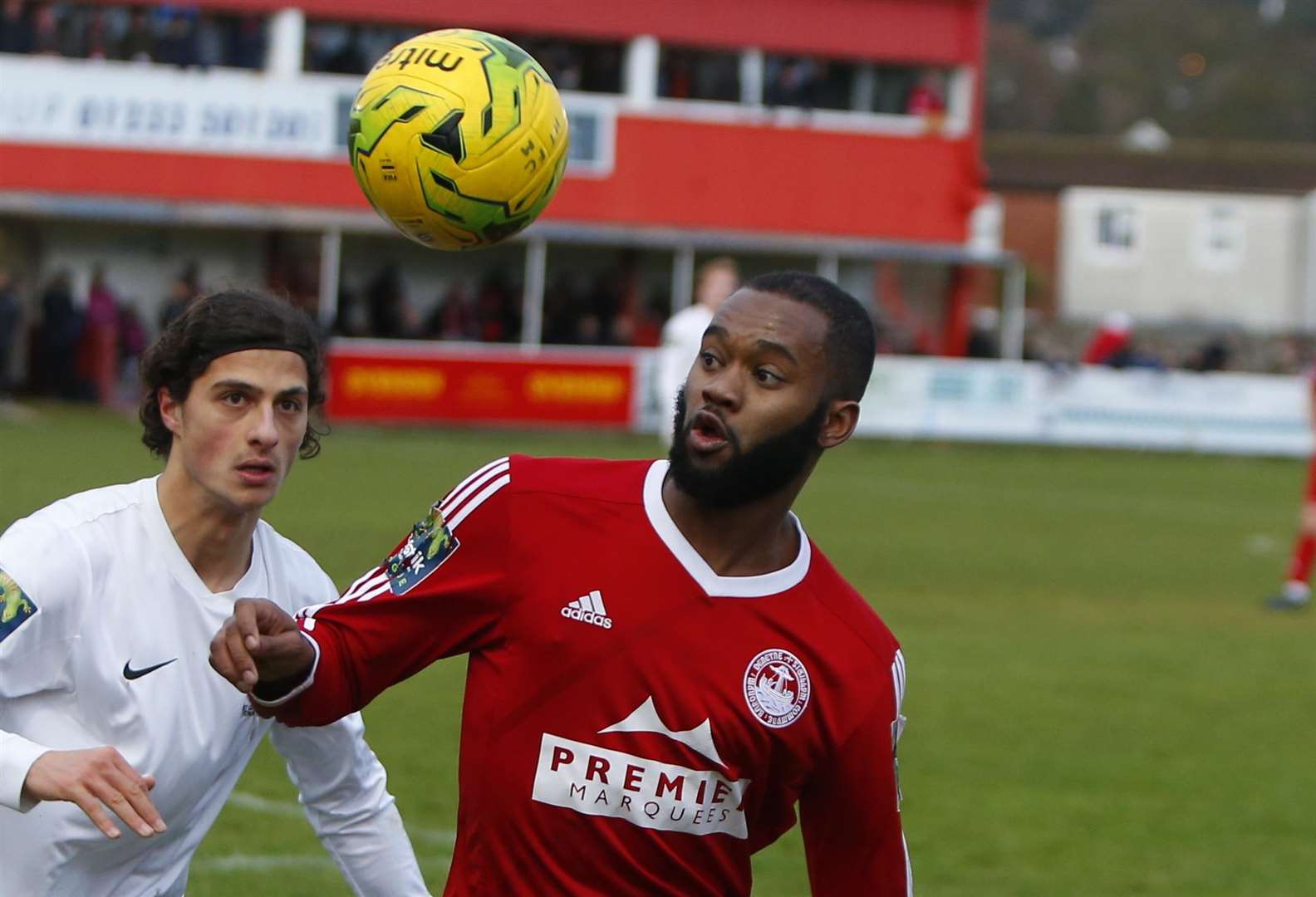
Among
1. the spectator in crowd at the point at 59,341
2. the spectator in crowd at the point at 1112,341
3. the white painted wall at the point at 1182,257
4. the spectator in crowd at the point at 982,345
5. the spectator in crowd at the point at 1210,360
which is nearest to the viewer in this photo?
the spectator in crowd at the point at 59,341

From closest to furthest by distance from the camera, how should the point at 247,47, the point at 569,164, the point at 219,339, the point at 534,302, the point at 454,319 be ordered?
the point at 219,339 < the point at 569,164 < the point at 454,319 < the point at 247,47 < the point at 534,302

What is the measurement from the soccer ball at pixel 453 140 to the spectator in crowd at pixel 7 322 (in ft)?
77.0

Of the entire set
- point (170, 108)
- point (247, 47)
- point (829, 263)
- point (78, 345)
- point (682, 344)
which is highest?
point (247, 47)

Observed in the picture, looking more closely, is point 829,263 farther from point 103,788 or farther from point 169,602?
point 103,788

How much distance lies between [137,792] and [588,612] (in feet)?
2.73

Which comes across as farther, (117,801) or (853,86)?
(853,86)

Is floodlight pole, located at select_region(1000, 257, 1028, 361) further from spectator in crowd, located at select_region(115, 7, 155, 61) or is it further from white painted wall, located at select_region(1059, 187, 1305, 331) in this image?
white painted wall, located at select_region(1059, 187, 1305, 331)

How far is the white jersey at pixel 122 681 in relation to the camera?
150 inches

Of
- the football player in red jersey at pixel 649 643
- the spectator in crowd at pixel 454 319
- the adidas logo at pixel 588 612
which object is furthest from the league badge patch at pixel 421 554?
the spectator in crowd at pixel 454 319

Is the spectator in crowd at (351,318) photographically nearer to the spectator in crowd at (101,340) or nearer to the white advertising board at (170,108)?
the white advertising board at (170,108)

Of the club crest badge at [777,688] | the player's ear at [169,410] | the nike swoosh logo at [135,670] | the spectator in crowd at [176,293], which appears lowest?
the spectator in crowd at [176,293]

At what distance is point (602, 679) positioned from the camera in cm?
358

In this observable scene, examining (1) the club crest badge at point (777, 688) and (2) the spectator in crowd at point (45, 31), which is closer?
(1) the club crest badge at point (777, 688)

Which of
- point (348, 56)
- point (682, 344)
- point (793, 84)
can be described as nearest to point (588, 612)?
point (682, 344)
